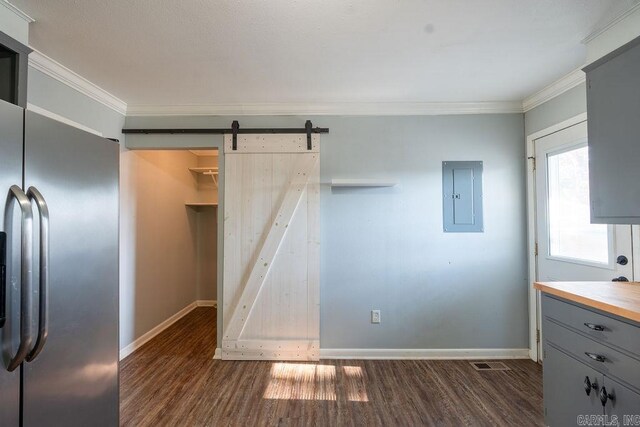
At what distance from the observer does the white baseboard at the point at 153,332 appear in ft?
9.45

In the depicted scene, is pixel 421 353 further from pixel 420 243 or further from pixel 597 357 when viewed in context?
pixel 597 357

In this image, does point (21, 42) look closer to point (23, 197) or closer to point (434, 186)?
point (23, 197)

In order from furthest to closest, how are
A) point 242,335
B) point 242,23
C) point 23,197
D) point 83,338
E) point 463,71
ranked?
point 242,335, point 463,71, point 242,23, point 83,338, point 23,197

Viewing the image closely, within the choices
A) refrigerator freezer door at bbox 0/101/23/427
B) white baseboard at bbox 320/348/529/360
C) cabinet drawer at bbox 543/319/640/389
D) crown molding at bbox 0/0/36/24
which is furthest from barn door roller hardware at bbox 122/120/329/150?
cabinet drawer at bbox 543/319/640/389

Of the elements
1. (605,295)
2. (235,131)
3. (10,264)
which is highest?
(235,131)

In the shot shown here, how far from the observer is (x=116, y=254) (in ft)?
4.96

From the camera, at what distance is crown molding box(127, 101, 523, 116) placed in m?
2.84

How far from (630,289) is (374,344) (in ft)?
6.20

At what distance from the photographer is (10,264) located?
1.02 meters

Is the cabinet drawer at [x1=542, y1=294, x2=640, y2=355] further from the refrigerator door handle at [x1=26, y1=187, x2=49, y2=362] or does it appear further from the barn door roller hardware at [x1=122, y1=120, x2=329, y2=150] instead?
the refrigerator door handle at [x1=26, y1=187, x2=49, y2=362]

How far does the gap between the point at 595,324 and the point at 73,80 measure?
3640 millimetres

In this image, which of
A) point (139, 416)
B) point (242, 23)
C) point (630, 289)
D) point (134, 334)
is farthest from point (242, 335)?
point (630, 289)

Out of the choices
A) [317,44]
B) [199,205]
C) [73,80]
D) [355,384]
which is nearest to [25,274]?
[317,44]

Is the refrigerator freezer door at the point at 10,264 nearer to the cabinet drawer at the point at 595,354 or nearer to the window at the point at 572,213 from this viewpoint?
the cabinet drawer at the point at 595,354
